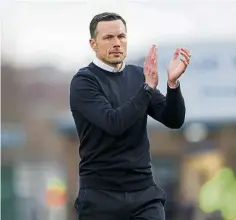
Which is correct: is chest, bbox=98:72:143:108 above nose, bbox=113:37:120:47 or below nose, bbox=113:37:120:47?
below

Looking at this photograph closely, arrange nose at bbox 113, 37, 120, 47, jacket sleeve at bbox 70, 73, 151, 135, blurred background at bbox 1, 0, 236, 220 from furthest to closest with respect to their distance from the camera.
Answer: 1. blurred background at bbox 1, 0, 236, 220
2. nose at bbox 113, 37, 120, 47
3. jacket sleeve at bbox 70, 73, 151, 135

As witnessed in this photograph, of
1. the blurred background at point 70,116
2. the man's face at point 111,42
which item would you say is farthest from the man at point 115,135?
the blurred background at point 70,116

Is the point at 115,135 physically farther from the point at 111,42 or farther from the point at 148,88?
the point at 111,42

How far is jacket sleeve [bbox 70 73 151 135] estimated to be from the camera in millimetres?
2449

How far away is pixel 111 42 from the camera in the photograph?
2.57 meters

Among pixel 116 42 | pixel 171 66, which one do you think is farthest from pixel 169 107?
pixel 116 42

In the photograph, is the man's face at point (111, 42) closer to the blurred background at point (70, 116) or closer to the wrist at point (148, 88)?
the wrist at point (148, 88)

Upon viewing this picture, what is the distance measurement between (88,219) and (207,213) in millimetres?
6899

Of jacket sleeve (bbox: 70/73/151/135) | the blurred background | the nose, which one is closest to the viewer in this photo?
jacket sleeve (bbox: 70/73/151/135)

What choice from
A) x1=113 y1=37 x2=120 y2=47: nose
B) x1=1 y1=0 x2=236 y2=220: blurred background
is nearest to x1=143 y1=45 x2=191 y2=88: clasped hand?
x1=113 y1=37 x2=120 y2=47: nose

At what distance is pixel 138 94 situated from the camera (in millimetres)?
2447

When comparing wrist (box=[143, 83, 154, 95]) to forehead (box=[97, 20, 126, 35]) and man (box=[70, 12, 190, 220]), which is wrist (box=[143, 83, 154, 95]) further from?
forehead (box=[97, 20, 126, 35])

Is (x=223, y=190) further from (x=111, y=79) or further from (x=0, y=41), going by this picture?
(x=111, y=79)

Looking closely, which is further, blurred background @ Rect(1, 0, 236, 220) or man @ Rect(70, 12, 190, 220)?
blurred background @ Rect(1, 0, 236, 220)
